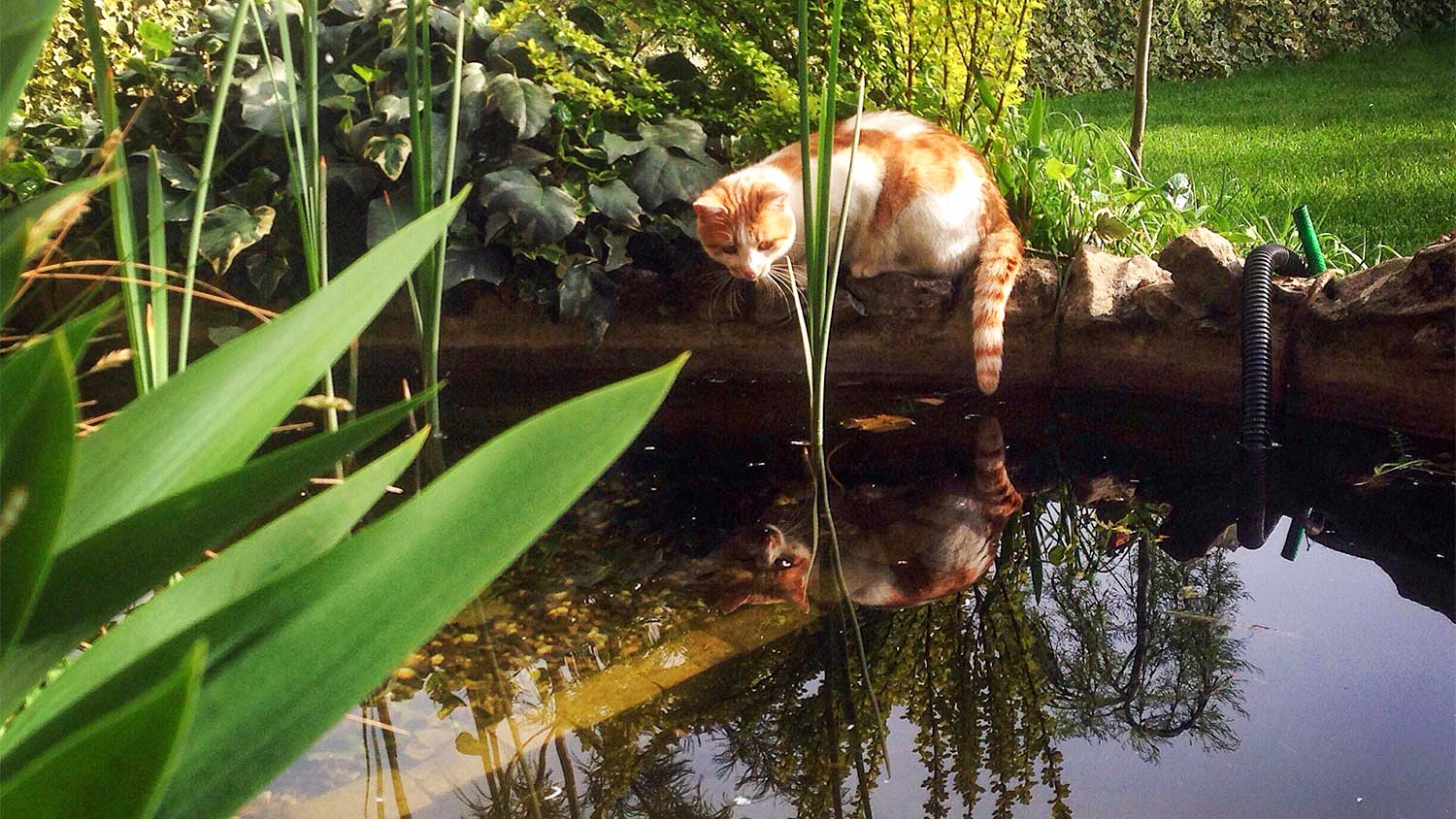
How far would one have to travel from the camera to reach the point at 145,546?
46 cm

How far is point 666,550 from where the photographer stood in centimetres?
195

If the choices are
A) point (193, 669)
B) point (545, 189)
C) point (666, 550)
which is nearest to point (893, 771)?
point (666, 550)

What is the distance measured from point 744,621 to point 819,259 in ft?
1.93

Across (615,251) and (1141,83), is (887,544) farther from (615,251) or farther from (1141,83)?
(1141,83)

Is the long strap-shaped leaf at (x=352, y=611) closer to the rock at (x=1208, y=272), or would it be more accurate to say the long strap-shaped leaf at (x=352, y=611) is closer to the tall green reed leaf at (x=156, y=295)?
the tall green reed leaf at (x=156, y=295)

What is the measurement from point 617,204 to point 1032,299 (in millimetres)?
1090

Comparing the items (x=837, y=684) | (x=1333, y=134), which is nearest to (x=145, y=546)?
(x=837, y=684)

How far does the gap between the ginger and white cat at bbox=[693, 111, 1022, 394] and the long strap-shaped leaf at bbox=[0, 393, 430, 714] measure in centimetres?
215

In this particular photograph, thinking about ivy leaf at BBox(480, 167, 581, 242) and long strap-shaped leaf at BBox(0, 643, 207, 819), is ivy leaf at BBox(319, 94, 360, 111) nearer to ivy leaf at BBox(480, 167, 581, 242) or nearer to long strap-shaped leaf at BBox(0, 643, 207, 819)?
ivy leaf at BBox(480, 167, 581, 242)

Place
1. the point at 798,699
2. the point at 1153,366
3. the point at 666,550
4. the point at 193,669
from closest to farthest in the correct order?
the point at 193,669
the point at 798,699
the point at 666,550
the point at 1153,366

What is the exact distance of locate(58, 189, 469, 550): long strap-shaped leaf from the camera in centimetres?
52

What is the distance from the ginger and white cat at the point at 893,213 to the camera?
258 centimetres

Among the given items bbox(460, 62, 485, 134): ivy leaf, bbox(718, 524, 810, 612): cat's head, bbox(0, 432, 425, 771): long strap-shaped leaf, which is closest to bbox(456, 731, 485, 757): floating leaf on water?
bbox(718, 524, 810, 612): cat's head

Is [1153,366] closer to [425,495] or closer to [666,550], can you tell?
[666,550]
